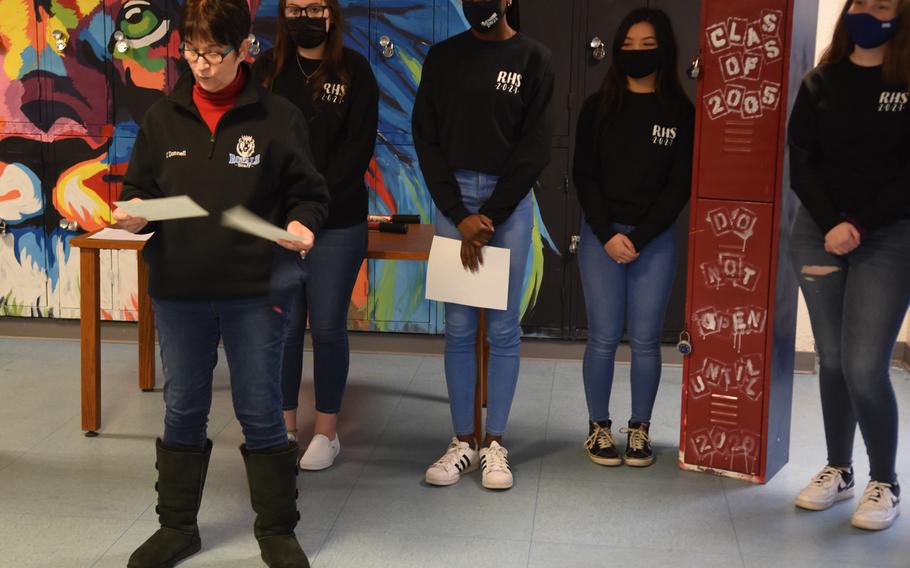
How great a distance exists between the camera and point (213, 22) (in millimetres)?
2416

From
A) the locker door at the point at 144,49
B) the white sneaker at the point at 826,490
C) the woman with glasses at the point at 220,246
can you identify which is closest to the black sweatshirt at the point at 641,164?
the white sneaker at the point at 826,490

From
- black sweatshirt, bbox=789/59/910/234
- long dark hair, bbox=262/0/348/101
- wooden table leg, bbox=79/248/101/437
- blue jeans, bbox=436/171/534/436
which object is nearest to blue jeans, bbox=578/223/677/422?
blue jeans, bbox=436/171/534/436

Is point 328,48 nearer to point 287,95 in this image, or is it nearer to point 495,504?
point 287,95

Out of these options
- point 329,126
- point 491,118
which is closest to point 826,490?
point 491,118

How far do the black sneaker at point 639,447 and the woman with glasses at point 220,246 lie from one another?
1191mm

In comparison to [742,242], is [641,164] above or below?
above

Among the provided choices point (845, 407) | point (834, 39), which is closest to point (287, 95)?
point (834, 39)

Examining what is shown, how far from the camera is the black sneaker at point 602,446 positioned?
134 inches

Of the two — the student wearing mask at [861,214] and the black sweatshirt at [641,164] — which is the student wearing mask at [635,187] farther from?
the student wearing mask at [861,214]

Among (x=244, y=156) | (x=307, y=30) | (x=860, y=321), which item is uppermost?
(x=307, y=30)

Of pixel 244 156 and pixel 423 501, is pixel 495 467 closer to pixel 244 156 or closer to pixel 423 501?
pixel 423 501

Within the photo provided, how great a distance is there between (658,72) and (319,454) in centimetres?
153

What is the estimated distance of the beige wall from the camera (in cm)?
439

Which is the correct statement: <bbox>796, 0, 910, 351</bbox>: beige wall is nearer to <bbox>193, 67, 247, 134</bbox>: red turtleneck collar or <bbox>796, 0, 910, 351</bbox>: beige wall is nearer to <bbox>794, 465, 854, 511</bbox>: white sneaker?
<bbox>794, 465, 854, 511</bbox>: white sneaker
